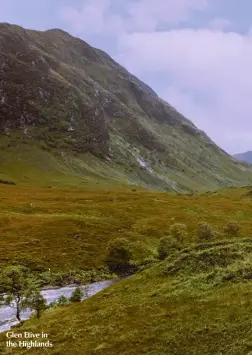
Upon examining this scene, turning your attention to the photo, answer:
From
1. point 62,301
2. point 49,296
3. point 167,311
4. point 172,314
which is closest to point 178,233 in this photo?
point 49,296

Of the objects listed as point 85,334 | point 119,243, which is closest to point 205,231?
point 119,243

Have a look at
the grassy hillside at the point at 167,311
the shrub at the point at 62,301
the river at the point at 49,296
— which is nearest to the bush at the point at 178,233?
the grassy hillside at the point at 167,311

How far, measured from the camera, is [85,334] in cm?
4484

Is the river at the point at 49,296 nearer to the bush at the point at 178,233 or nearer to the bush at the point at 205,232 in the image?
the bush at the point at 178,233

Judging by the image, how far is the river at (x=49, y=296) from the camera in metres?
59.8

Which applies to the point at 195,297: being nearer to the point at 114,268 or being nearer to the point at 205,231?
the point at 114,268

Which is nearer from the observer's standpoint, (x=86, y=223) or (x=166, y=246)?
(x=166, y=246)

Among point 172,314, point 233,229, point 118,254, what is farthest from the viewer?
point 233,229

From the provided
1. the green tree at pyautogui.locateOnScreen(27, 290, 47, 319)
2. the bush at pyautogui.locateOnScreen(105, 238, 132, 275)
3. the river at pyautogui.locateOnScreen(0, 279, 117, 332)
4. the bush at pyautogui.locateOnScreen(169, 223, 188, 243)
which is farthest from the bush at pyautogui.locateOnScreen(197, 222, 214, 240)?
the green tree at pyautogui.locateOnScreen(27, 290, 47, 319)

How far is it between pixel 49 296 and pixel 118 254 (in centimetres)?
2421

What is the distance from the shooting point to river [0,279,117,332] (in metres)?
59.8

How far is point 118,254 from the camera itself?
9456cm

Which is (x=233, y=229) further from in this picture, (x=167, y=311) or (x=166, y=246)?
(x=167, y=311)

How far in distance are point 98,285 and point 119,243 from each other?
628 inches
